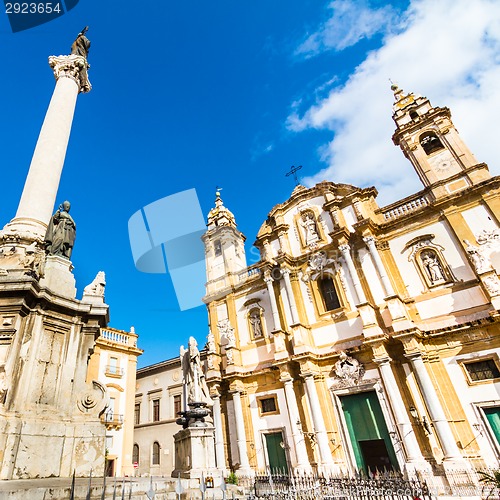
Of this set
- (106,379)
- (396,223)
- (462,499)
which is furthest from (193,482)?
(106,379)

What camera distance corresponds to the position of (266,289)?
20750mm

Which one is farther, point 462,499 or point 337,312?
point 337,312

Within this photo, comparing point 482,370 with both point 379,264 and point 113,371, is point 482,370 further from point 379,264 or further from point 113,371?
point 113,371

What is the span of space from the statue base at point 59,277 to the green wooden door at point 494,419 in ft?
48.7

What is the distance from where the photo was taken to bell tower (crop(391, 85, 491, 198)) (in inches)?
660

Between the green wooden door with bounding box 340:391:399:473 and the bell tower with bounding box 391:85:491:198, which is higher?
the bell tower with bounding box 391:85:491:198

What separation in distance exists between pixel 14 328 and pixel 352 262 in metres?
15.3

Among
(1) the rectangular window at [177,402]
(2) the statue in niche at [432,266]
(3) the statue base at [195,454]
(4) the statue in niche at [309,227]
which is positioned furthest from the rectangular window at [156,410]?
(2) the statue in niche at [432,266]

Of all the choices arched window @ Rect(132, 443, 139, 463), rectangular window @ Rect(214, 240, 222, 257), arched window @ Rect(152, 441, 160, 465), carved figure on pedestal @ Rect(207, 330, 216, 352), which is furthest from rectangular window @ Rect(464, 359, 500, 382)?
arched window @ Rect(132, 443, 139, 463)

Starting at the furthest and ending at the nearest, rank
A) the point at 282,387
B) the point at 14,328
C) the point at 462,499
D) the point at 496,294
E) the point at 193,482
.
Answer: the point at 282,387, the point at 496,294, the point at 462,499, the point at 193,482, the point at 14,328

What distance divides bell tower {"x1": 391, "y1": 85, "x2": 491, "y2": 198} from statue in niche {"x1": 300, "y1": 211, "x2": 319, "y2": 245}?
21.1 feet

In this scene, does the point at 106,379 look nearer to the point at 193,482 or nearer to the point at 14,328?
the point at 193,482

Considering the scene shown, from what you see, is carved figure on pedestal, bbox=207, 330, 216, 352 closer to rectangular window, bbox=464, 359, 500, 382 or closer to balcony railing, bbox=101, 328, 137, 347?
balcony railing, bbox=101, 328, 137, 347

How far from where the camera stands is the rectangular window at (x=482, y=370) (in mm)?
12984
